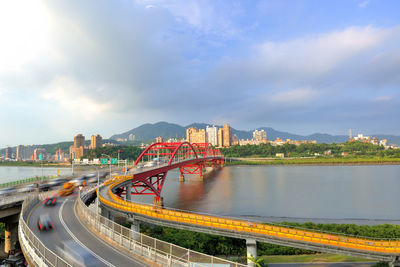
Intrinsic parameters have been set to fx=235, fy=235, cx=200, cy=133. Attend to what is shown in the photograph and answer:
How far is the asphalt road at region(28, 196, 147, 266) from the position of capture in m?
14.9

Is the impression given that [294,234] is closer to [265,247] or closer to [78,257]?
[265,247]

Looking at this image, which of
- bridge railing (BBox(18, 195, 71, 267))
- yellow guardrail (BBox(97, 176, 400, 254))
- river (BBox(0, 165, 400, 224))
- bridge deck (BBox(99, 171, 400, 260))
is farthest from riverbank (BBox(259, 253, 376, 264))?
bridge railing (BBox(18, 195, 71, 267))

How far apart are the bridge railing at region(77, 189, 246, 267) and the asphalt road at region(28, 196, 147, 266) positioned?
26.5 inches

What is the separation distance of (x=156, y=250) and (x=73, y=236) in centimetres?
877

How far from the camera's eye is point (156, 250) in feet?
48.8

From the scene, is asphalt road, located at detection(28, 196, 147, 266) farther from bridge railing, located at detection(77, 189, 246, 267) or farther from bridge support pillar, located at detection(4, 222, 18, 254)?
bridge support pillar, located at detection(4, 222, 18, 254)

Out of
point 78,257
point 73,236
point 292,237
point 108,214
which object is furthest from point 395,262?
point 108,214

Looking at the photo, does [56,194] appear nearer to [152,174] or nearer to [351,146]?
[152,174]

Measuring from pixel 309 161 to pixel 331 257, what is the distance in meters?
142

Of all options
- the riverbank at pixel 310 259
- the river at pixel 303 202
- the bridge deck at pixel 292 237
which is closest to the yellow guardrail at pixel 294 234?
the bridge deck at pixel 292 237

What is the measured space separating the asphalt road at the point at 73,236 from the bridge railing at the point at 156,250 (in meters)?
0.67

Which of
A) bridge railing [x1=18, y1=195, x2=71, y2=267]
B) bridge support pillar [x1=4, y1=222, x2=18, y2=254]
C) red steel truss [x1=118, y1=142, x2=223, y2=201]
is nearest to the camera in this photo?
bridge railing [x1=18, y1=195, x2=71, y2=267]

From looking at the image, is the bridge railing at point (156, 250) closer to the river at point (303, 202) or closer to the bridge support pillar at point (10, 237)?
the bridge support pillar at point (10, 237)

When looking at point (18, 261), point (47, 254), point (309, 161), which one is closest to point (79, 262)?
point (47, 254)
